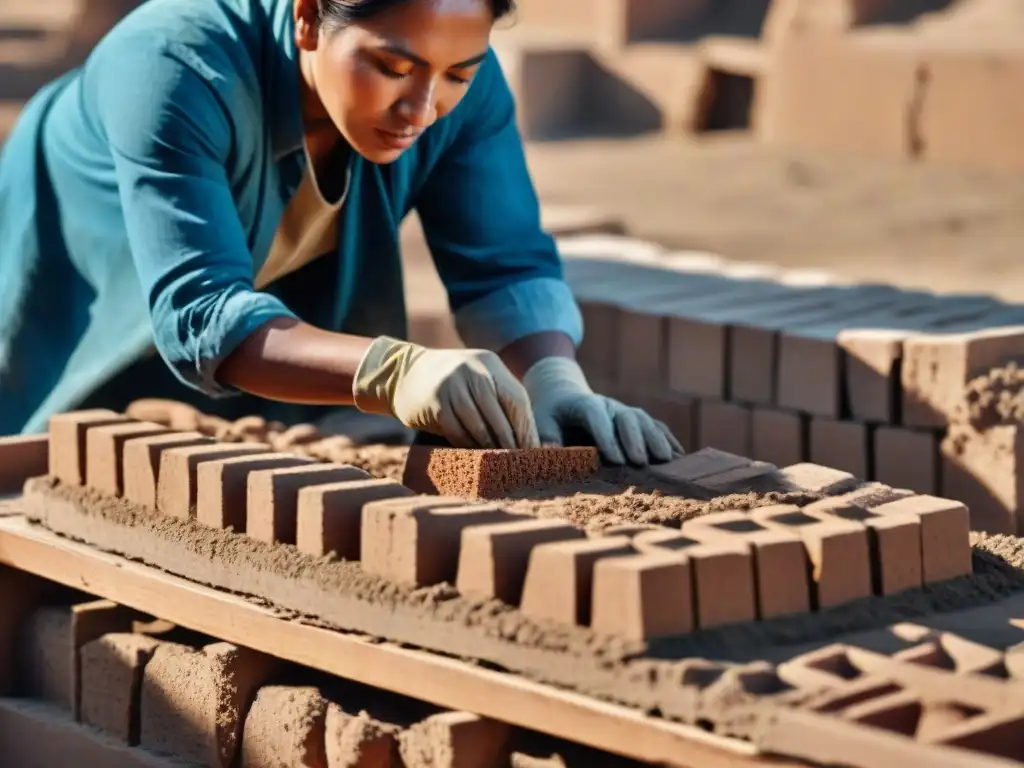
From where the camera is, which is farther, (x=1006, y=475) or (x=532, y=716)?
(x=1006, y=475)

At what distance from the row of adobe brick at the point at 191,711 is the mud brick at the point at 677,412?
5.88ft

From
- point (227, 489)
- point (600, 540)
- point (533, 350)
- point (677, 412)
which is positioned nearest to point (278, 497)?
point (227, 489)

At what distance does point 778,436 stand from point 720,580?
2.02 m

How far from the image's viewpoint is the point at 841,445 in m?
4.58

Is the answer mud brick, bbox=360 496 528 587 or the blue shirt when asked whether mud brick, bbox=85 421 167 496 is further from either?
mud brick, bbox=360 496 528 587

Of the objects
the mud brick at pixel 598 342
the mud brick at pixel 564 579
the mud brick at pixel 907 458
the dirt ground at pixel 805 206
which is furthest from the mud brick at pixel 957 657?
the dirt ground at pixel 805 206

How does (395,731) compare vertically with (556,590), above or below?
below

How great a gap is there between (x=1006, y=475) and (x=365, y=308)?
5.08 feet

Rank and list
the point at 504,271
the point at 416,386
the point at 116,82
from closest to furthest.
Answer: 1. the point at 416,386
2. the point at 116,82
3. the point at 504,271

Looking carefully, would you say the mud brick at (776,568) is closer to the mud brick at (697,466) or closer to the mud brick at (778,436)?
the mud brick at (697,466)

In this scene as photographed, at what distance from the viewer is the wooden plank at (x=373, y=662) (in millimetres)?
2496

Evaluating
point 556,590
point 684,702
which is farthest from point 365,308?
point 684,702

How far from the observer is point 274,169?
4023 millimetres

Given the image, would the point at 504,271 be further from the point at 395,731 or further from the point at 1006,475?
the point at 395,731
